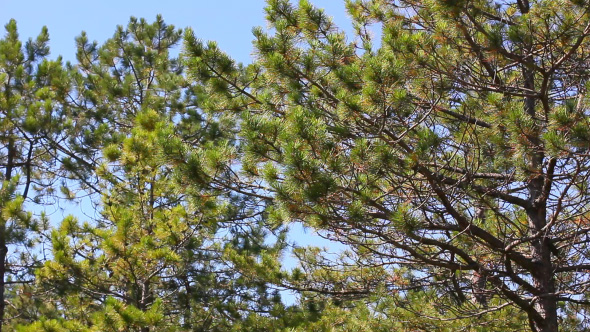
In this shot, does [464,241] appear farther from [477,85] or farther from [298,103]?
[298,103]

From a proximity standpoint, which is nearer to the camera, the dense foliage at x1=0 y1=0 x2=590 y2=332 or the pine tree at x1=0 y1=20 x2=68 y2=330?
the dense foliage at x1=0 y1=0 x2=590 y2=332

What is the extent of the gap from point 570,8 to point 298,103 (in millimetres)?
2317

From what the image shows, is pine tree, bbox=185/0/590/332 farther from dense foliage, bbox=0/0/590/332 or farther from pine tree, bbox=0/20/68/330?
pine tree, bbox=0/20/68/330

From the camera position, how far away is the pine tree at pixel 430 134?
540 centimetres

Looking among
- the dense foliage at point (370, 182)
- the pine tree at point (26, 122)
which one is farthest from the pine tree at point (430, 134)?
the pine tree at point (26, 122)

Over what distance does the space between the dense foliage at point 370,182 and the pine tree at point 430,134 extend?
2 centimetres

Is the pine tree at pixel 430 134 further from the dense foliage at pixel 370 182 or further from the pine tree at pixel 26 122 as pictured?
the pine tree at pixel 26 122

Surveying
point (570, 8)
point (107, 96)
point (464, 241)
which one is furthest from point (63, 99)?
point (570, 8)

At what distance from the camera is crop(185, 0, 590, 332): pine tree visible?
540 cm

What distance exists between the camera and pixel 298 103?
6297 millimetres

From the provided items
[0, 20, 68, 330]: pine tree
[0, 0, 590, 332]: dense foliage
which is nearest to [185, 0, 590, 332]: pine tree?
[0, 0, 590, 332]: dense foliage

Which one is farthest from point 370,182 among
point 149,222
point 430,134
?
point 149,222

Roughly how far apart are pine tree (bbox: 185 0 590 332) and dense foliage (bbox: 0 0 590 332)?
2cm

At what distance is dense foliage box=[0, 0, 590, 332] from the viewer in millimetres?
5535
